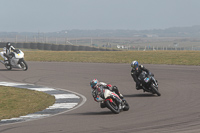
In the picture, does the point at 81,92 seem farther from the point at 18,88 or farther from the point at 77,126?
the point at 77,126

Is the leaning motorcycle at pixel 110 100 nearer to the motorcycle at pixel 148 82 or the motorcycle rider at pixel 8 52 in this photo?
the motorcycle at pixel 148 82

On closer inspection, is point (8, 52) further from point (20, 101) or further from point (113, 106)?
point (113, 106)

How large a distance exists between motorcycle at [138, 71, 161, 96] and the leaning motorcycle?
10.6ft

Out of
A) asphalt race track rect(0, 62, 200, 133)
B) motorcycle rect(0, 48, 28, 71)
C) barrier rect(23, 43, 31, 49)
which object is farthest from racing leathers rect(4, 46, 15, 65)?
barrier rect(23, 43, 31, 49)

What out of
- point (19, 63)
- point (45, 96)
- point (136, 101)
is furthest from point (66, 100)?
point (19, 63)

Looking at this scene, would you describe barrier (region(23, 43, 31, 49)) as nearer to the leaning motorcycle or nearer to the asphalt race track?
the asphalt race track

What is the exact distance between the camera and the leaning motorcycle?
11.0 meters

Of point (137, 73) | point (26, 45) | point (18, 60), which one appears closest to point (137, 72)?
point (137, 73)

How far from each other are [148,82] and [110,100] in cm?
375

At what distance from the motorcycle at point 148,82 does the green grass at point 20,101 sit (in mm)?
3212

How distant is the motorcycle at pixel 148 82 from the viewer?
1431cm

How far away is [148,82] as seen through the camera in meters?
14.5

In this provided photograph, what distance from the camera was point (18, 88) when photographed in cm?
1731

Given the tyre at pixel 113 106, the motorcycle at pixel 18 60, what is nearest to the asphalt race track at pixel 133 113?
the tyre at pixel 113 106
